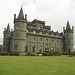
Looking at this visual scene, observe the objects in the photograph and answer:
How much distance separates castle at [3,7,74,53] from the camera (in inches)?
2015

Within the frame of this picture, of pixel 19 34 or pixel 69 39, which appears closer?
pixel 19 34

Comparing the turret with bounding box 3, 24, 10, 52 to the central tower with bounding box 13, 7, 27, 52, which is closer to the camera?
the central tower with bounding box 13, 7, 27, 52

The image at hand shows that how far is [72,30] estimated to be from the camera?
6912cm

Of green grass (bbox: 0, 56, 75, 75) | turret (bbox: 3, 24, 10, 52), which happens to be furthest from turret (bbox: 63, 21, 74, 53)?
green grass (bbox: 0, 56, 75, 75)

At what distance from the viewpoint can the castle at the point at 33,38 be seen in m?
51.2

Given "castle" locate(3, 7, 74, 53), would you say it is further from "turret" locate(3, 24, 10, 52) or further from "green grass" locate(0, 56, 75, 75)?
"green grass" locate(0, 56, 75, 75)

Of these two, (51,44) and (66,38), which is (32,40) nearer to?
(51,44)

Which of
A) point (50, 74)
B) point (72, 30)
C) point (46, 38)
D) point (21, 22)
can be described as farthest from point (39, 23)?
point (50, 74)

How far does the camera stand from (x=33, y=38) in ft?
191

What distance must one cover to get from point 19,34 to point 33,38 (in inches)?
352

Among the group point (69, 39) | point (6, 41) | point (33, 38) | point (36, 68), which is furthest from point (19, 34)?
point (36, 68)

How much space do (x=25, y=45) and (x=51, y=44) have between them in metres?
17.1

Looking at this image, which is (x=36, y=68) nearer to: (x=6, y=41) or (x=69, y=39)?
(x=6, y=41)

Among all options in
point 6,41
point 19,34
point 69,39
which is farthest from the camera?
point 69,39
